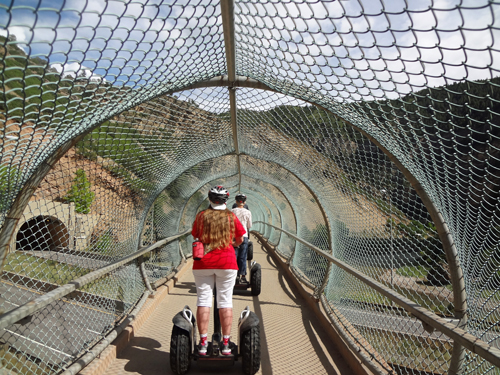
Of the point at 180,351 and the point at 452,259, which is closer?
the point at 452,259

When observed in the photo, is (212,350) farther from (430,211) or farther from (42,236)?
(430,211)

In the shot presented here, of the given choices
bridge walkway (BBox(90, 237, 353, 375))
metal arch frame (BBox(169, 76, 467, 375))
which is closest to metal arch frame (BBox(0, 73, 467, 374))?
metal arch frame (BBox(169, 76, 467, 375))

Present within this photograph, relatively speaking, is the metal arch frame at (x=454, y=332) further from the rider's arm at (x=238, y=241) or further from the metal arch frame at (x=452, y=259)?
the rider's arm at (x=238, y=241)

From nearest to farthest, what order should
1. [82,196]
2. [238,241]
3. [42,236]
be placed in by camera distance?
[42,236] → [238,241] → [82,196]

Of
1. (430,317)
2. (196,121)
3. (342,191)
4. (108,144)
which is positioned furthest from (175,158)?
(430,317)

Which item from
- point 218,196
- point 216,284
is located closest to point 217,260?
point 216,284

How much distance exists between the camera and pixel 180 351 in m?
2.90

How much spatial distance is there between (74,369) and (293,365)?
182 centimetres

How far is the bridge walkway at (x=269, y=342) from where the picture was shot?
3.22 metres

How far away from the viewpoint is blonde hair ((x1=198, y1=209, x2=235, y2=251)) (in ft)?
9.99

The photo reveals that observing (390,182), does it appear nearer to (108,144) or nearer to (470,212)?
(470,212)

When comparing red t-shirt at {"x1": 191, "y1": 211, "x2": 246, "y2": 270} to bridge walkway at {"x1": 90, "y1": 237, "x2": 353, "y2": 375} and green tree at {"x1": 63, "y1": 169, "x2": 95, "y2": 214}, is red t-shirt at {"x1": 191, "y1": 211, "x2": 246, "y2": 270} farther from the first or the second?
green tree at {"x1": 63, "y1": 169, "x2": 95, "y2": 214}

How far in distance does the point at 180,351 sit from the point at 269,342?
4.10 feet

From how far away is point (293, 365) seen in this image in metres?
3.34
